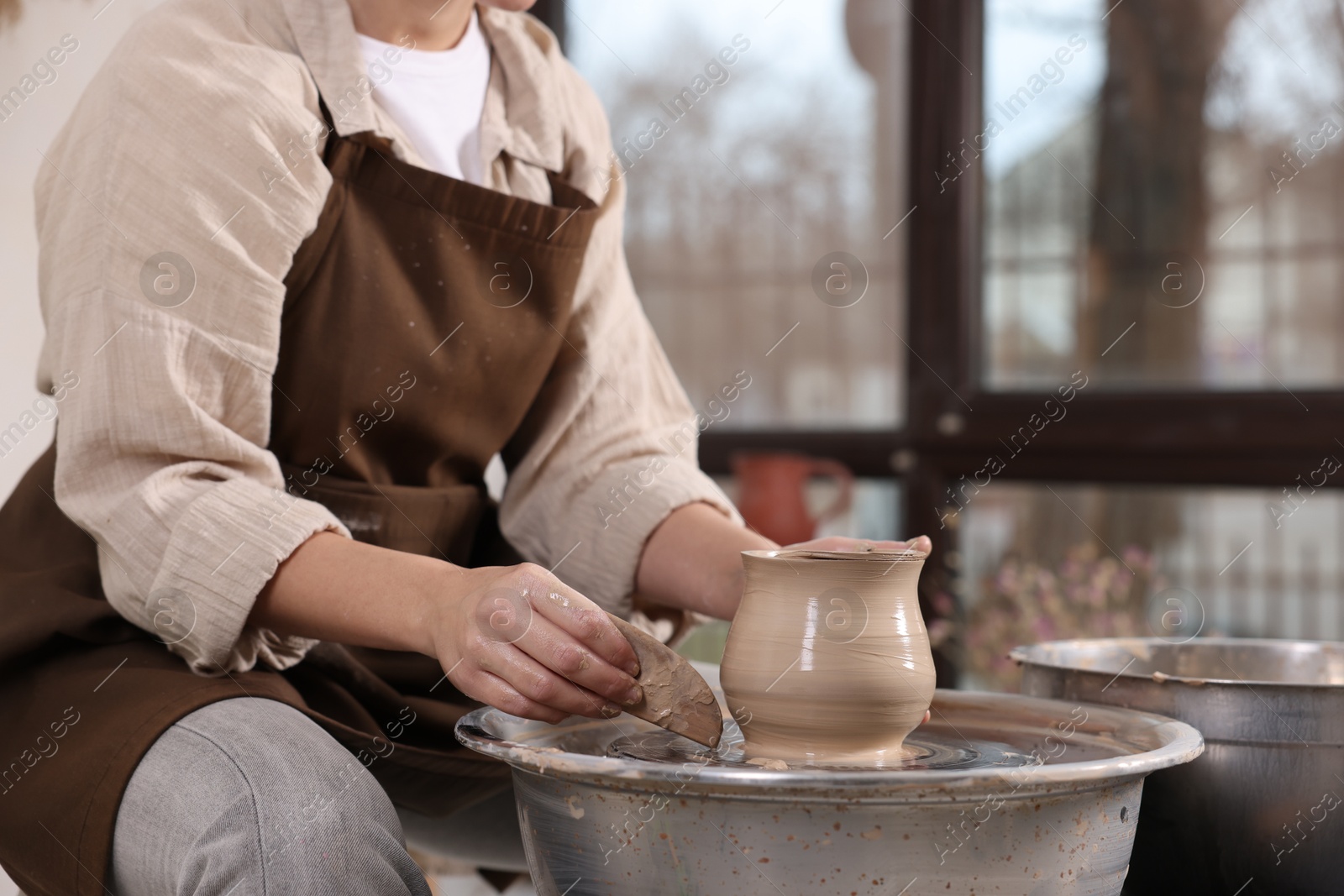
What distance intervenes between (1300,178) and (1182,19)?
1.37 ft

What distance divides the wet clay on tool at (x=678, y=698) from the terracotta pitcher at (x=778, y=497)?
1761 millimetres

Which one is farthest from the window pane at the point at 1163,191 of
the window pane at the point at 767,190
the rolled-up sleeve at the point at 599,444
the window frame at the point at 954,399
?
the rolled-up sleeve at the point at 599,444

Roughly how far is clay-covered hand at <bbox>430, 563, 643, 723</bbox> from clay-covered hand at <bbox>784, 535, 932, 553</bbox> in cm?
17

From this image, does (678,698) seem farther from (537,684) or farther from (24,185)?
(24,185)

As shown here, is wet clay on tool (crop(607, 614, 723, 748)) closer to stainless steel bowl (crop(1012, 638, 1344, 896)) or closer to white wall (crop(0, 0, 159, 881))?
stainless steel bowl (crop(1012, 638, 1344, 896))

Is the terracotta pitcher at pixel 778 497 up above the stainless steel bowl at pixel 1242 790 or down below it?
below

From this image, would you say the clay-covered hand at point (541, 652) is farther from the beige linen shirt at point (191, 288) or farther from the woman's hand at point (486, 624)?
the beige linen shirt at point (191, 288)

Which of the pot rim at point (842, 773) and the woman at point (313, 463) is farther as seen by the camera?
the woman at point (313, 463)

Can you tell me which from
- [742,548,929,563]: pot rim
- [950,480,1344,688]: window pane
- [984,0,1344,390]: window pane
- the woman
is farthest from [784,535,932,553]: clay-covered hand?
[984,0,1344,390]: window pane

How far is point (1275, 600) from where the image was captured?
259 centimetres

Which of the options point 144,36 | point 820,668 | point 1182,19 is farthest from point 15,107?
point 1182,19

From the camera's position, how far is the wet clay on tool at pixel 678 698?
0.81 meters

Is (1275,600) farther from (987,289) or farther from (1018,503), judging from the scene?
(987,289)

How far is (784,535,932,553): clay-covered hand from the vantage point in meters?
0.85
